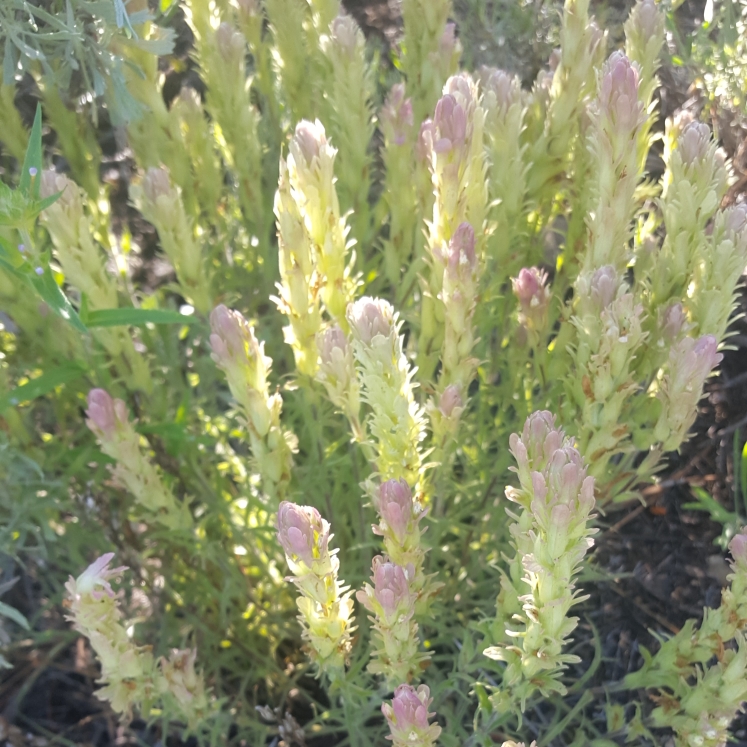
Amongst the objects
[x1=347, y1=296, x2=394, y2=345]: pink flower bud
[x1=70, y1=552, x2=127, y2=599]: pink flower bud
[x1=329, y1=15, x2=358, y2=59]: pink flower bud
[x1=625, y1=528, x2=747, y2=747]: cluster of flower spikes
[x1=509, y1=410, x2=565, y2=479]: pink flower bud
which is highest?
[x1=329, y1=15, x2=358, y2=59]: pink flower bud

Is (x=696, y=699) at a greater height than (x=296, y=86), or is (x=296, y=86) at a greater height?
(x=296, y=86)

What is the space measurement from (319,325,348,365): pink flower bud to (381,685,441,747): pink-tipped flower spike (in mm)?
247

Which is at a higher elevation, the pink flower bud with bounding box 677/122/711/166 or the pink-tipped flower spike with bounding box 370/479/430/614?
the pink flower bud with bounding box 677/122/711/166

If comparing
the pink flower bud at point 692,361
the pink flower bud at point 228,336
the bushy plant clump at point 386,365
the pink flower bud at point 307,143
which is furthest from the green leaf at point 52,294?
the pink flower bud at point 692,361

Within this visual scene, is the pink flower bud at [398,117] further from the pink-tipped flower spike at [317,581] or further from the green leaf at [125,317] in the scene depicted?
the pink-tipped flower spike at [317,581]

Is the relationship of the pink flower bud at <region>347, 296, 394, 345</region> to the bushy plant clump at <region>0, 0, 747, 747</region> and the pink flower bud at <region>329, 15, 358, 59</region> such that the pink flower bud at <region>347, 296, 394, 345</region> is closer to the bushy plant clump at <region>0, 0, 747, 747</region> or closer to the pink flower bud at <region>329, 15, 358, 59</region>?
the bushy plant clump at <region>0, 0, 747, 747</region>

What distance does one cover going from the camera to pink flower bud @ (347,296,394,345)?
509 millimetres

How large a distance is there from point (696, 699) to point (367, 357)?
40 centimetres

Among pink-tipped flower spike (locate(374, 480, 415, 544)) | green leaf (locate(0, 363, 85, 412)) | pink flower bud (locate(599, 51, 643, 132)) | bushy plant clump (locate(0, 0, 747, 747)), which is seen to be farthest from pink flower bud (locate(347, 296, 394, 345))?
green leaf (locate(0, 363, 85, 412))

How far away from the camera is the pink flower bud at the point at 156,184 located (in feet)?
2.31

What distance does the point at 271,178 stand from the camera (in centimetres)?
100

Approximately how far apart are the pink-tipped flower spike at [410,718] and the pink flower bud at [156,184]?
493 mm

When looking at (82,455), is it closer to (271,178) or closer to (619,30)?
(271,178)

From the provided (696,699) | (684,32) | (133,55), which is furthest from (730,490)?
(133,55)
